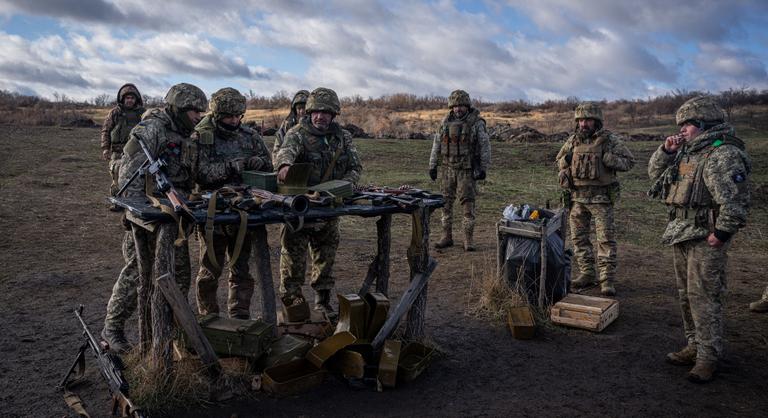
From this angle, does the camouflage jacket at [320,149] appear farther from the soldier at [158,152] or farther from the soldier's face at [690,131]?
the soldier's face at [690,131]

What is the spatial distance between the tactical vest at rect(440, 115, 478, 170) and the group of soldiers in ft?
7.01

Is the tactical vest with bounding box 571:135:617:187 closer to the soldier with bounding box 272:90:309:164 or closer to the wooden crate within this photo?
the wooden crate

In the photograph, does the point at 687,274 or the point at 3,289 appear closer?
the point at 687,274

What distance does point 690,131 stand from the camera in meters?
5.25

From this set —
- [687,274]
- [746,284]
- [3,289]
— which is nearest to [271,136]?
[3,289]

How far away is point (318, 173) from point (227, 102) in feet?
4.04

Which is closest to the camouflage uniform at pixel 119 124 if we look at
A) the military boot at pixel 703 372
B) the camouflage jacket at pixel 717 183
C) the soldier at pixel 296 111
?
the soldier at pixel 296 111

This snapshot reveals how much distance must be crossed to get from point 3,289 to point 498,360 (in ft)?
19.4

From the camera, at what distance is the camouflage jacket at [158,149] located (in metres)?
5.24

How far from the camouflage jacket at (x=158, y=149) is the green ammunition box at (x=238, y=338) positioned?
1.32m

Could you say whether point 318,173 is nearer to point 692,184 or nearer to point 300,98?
point 300,98

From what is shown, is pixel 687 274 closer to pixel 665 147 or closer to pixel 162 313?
pixel 665 147

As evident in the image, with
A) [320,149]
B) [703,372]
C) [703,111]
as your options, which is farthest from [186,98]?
[703,372]

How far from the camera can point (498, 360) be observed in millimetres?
5777
